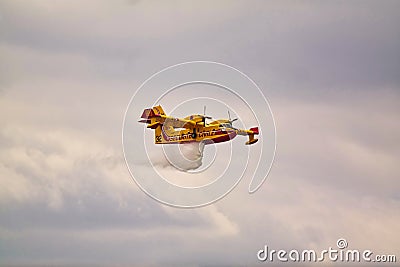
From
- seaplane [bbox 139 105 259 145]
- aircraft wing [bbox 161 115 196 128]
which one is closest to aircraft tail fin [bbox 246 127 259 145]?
seaplane [bbox 139 105 259 145]

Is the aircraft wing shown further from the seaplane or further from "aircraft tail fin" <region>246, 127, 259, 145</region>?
"aircraft tail fin" <region>246, 127, 259, 145</region>

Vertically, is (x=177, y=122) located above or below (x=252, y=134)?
below

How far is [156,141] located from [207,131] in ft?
31.5

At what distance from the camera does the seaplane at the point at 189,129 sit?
127125mm

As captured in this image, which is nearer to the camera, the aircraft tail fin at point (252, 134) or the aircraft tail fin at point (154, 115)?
the aircraft tail fin at point (154, 115)

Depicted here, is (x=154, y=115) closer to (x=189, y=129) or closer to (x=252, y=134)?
(x=189, y=129)

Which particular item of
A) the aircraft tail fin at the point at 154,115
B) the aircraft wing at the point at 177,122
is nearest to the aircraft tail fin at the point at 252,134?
the aircraft wing at the point at 177,122

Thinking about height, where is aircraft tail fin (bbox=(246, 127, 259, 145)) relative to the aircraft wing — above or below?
above

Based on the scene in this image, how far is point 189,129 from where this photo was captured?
131750 millimetres

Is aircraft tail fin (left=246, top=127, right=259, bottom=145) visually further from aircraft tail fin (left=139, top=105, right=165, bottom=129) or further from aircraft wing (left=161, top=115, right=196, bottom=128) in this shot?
aircraft tail fin (left=139, top=105, right=165, bottom=129)

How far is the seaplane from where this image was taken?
417 feet

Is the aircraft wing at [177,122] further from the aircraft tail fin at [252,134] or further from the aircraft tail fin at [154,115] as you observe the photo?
the aircraft tail fin at [252,134]

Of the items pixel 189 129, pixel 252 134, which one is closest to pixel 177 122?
pixel 189 129

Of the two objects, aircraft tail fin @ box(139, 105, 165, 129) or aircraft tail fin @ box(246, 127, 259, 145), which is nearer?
aircraft tail fin @ box(139, 105, 165, 129)
